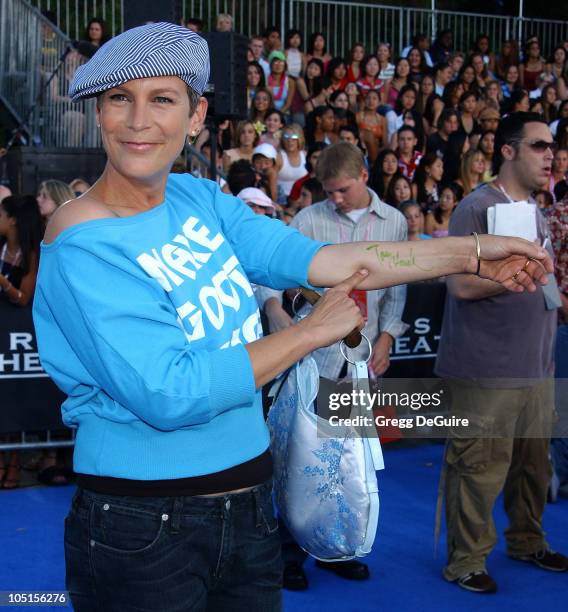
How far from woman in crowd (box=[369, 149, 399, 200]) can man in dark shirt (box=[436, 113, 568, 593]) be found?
5691mm

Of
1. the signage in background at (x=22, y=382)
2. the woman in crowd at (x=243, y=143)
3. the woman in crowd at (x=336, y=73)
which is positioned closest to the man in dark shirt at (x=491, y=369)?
the signage in background at (x=22, y=382)

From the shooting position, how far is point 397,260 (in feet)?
7.38

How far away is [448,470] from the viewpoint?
4691 mm

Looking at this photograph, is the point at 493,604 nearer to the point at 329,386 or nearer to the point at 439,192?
the point at 329,386

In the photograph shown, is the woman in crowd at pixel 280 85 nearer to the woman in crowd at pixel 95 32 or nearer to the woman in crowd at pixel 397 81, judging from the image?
the woman in crowd at pixel 397 81

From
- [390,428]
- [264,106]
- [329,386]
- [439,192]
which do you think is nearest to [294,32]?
[264,106]

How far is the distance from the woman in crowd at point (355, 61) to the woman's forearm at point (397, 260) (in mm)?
12364

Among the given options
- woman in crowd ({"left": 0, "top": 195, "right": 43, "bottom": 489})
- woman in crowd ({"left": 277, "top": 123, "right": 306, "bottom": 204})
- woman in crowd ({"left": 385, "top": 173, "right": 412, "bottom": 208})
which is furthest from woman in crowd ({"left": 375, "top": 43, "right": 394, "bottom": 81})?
woman in crowd ({"left": 0, "top": 195, "right": 43, "bottom": 489})

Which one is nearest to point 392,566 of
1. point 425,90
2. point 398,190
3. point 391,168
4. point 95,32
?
point 398,190

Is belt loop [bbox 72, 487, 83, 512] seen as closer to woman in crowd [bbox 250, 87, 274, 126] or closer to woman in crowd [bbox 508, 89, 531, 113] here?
woman in crowd [bbox 250, 87, 274, 126]

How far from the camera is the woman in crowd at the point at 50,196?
7.21 m

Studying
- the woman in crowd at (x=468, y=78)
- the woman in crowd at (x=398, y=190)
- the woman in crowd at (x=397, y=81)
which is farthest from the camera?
the woman in crowd at (x=468, y=78)

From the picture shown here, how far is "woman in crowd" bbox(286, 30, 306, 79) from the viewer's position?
14070mm

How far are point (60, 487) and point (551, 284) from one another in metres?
3.59
